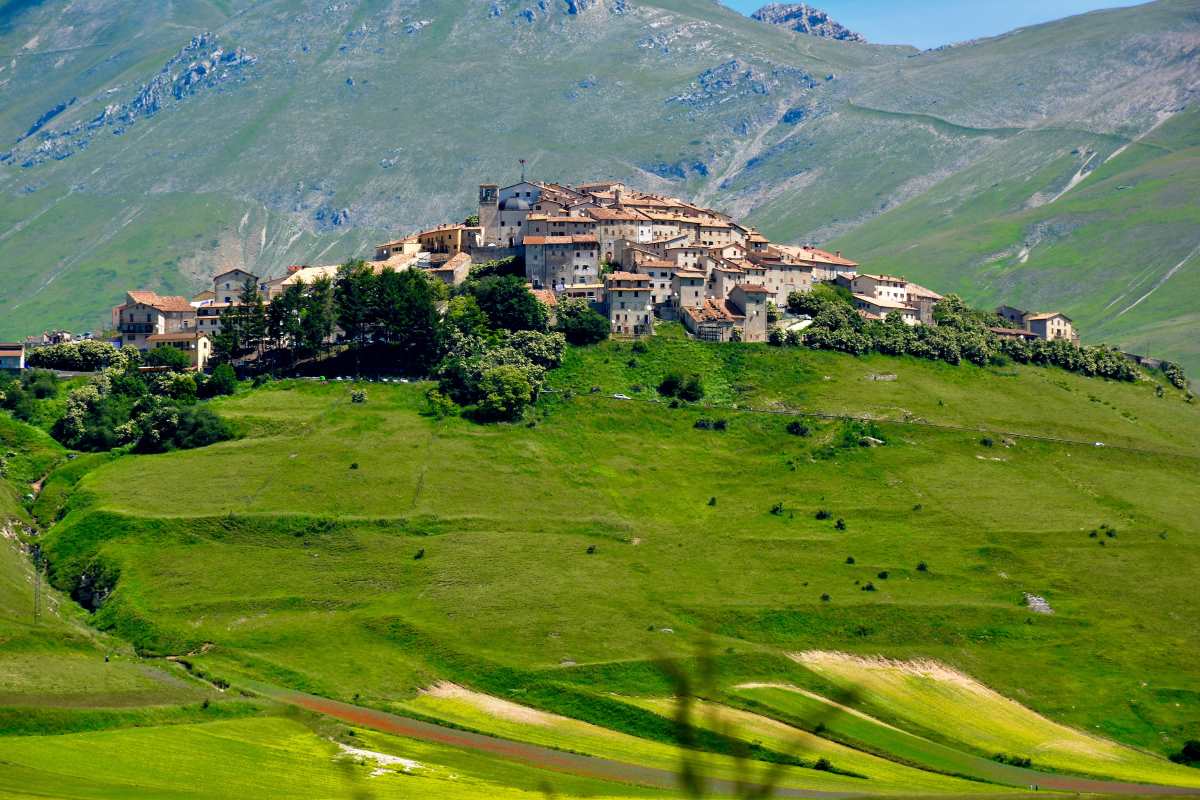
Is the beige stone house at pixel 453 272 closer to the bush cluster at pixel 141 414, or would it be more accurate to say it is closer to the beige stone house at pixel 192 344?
the beige stone house at pixel 192 344

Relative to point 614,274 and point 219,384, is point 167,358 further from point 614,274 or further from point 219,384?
point 614,274

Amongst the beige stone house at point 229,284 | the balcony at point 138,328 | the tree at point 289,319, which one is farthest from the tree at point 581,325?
the balcony at point 138,328

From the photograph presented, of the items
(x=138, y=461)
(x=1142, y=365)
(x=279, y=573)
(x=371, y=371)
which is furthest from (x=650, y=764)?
(x=1142, y=365)

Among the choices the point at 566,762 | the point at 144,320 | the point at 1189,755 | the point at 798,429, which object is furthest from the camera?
the point at 144,320

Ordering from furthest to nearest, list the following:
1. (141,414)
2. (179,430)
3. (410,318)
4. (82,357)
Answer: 1. (82,357)
2. (410,318)
3. (141,414)
4. (179,430)

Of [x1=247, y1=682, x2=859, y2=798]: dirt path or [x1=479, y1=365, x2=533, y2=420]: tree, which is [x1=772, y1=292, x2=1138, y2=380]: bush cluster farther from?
[x1=247, y1=682, x2=859, y2=798]: dirt path

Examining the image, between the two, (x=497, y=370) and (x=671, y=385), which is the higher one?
(x=497, y=370)

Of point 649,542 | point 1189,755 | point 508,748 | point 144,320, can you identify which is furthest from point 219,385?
point 1189,755

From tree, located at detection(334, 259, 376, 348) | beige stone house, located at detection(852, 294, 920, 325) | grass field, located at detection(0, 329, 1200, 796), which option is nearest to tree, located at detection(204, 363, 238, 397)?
grass field, located at detection(0, 329, 1200, 796)
